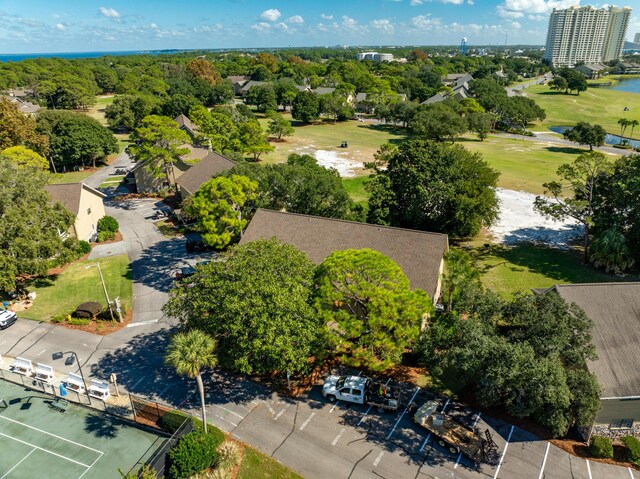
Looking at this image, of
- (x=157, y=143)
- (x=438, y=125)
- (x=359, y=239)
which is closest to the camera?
(x=359, y=239)

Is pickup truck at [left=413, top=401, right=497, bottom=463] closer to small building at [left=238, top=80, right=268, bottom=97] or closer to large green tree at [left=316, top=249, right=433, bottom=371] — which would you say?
large green tree at [left=316, top=249, right=433, bottom=371]

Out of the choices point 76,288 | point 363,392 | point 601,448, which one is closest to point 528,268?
point 601,448

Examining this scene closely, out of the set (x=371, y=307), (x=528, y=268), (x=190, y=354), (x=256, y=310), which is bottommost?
(x=528, y=268)

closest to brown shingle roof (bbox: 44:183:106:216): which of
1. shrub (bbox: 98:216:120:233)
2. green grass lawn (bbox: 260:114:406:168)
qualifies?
shrub (bbox: 98:216:120:233)

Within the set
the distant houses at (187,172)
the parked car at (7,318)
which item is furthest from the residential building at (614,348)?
the distant houses at (187,172)

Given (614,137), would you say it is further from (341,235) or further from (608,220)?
(341,235)

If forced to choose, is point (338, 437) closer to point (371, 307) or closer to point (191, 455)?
point (371, 307)

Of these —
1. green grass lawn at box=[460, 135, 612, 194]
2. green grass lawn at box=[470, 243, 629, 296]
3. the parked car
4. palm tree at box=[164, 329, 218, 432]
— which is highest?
palm tree at box=[164, 329, 218, 432]
